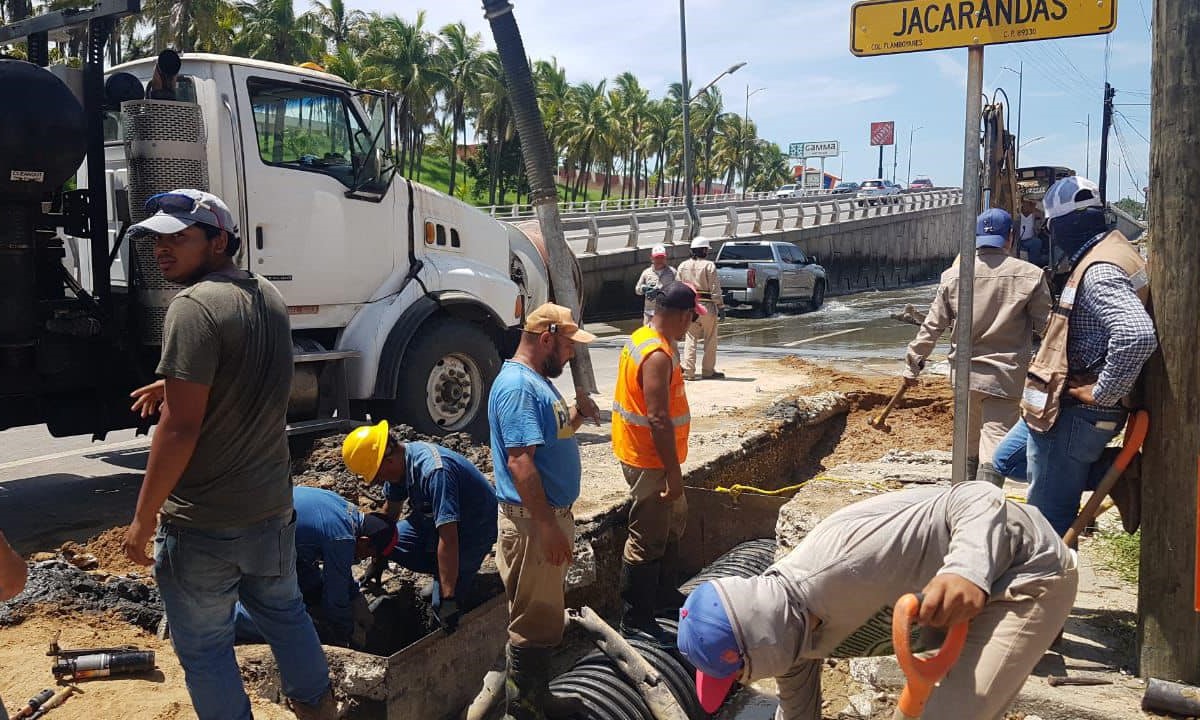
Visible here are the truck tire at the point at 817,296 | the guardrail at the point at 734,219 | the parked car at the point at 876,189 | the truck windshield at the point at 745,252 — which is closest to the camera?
the truck windshield at the point at 745,252

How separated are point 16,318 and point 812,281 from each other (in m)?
20.9

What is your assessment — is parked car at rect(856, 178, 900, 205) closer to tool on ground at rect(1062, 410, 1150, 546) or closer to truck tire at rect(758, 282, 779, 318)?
truck tire at rect(758, 282, 779, 318)

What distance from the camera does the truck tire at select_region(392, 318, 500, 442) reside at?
754cm

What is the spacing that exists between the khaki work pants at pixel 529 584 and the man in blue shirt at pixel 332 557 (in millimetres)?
845

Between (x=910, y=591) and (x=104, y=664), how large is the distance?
319 centimetres

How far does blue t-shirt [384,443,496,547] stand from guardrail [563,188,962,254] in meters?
18.3

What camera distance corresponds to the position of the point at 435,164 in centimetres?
7319

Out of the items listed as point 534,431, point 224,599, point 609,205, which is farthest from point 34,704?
point 609,205

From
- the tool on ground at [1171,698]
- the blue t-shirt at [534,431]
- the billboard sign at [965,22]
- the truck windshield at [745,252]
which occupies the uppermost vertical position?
the billboard sign at [965,22]

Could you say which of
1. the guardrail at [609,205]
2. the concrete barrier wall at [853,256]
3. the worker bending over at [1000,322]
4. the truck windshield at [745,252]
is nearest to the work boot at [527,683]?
the worker bending over at [1000,322]

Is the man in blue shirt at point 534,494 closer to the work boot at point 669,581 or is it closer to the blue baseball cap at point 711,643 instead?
the work boot at point 669,581

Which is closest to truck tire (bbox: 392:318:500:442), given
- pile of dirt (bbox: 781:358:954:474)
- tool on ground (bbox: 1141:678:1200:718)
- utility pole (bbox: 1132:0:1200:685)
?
pile of dirt (bbox: 781:358:954:474)

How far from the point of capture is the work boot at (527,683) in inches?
154

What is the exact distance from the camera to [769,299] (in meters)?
22.8
